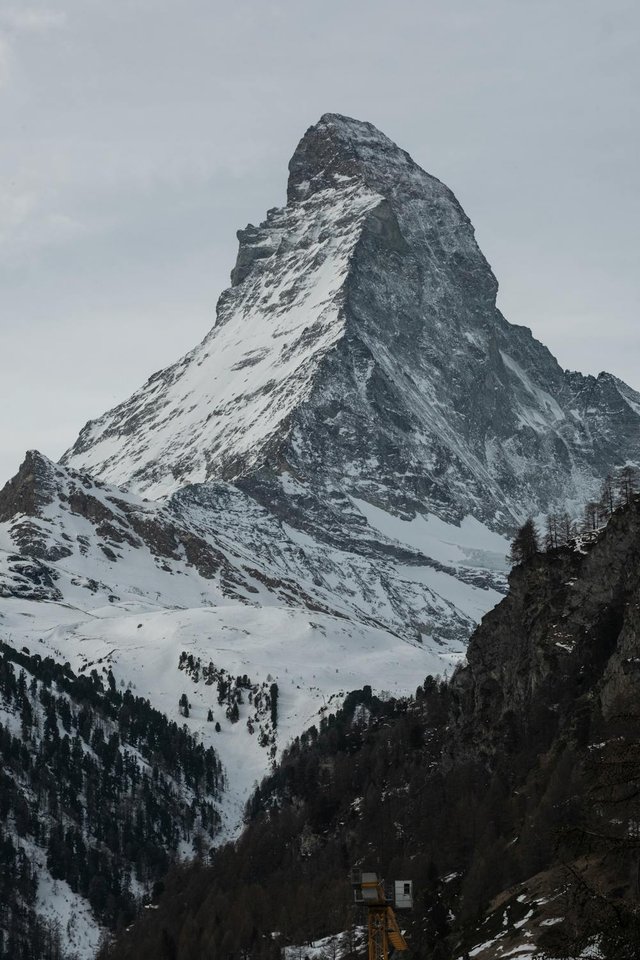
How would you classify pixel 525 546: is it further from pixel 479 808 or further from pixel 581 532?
pixel 479 808

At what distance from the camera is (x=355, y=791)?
163625 millimetres

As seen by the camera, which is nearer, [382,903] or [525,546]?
[382,903]

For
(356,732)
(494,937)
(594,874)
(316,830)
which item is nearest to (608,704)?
(494,937)

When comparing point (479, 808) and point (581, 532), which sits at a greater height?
point (581, 532)

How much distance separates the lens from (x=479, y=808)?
4589 inches

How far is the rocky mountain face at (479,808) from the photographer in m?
93.4

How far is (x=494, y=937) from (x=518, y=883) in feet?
36.5

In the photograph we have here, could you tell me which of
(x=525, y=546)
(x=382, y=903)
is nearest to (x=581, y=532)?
(x=525, y=546)

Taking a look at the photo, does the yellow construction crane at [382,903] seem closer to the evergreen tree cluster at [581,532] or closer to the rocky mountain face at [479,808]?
the rocky mountain face at [479,808]

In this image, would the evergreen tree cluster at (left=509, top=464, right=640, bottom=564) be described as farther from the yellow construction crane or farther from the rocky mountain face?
the yellow construction crane

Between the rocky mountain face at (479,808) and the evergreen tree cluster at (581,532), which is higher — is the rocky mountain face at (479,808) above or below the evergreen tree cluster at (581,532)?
below

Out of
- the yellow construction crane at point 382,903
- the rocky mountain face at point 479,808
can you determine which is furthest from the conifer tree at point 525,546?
the yellow construction crane at point 382,903

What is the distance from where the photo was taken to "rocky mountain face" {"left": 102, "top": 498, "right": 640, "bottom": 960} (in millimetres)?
93438

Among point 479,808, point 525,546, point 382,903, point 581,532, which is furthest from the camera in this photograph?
point 581,532
